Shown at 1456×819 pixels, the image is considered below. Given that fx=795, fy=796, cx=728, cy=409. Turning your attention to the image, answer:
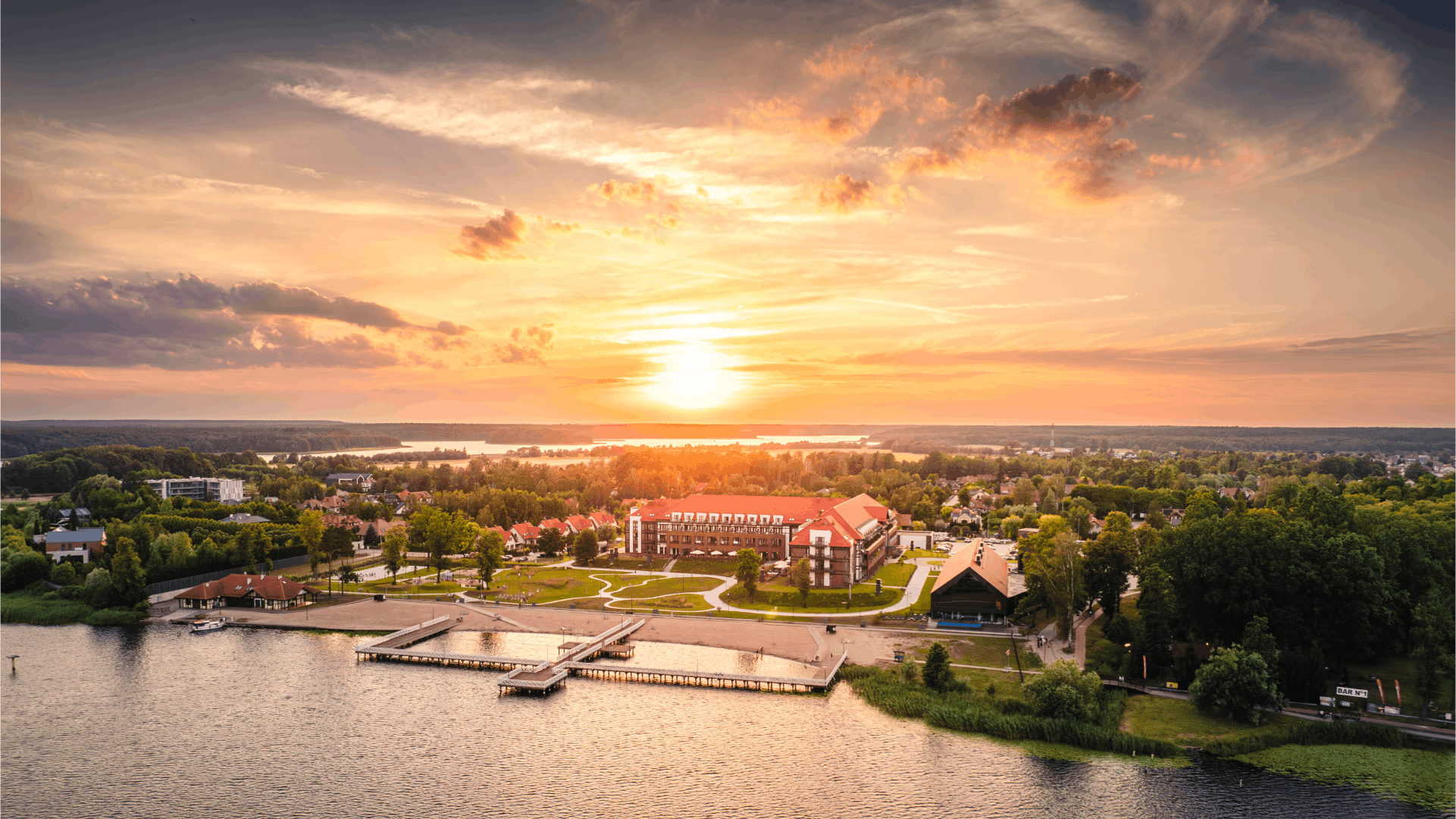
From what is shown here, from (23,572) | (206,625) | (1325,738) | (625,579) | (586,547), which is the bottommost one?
(1325,738)

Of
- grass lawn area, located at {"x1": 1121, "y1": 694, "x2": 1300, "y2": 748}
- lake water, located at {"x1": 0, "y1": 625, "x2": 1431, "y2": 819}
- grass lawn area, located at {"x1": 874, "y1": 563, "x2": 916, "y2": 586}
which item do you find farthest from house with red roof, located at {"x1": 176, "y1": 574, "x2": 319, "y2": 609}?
grass lawn area, located at {"x1": 1121, "y1": 694, "x2": 1300, "y2": 748}

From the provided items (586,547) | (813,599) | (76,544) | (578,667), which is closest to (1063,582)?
(813,599)

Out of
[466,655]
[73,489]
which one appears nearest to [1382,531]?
[466,655]

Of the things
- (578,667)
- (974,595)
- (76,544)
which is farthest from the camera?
(76,544)

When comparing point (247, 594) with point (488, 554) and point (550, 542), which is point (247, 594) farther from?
point (550, 542)

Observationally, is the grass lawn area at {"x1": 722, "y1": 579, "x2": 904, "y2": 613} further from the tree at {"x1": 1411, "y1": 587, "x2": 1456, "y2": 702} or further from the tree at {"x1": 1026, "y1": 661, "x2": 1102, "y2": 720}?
the tree at {"x1": 1411, "y1": 587, "x2": 1456, "y2": 702}

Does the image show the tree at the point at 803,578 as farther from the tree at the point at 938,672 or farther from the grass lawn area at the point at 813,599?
the tree at the point at 938,672

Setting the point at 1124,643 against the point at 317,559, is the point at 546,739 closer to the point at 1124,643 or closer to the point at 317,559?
the point at 1124,643
